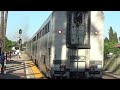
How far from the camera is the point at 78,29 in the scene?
14.5m

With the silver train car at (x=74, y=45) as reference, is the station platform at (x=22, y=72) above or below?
below

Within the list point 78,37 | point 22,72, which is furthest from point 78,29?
point 22,72

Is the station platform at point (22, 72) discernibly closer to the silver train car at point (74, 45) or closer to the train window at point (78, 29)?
the silver train car at point (74, 45)

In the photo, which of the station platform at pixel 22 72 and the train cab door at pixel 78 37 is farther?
the station platform at pixel 22 72

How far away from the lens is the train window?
14.5 meters

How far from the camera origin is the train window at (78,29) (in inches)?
569

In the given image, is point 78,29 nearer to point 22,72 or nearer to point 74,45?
point 74,45

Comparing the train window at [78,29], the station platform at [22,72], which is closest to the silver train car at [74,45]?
the train window at [78,29]

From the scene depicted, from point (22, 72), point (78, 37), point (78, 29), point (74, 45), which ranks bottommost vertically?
point (22, 72)

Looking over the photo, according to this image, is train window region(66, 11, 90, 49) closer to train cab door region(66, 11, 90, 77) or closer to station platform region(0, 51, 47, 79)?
train cab door region(66, 11, 90, 77)

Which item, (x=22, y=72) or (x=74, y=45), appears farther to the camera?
(x=22, y=72)

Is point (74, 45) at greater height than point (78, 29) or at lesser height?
lesser

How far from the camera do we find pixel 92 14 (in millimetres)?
14781
